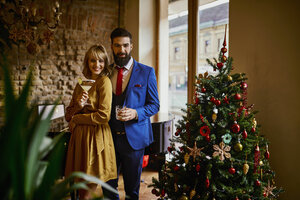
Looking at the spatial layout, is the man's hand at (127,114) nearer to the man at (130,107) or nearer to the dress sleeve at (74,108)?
the man at (130,107)

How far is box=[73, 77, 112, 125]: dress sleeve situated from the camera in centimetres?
212

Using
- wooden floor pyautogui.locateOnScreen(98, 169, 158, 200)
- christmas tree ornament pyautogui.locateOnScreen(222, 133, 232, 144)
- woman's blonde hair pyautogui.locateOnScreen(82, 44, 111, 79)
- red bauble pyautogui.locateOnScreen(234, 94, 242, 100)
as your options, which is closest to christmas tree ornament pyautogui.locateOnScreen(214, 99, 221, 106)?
red bauble pyautogui.locateOnScreen(234, 94, 242, 100)

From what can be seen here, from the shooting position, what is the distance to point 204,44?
361 cm

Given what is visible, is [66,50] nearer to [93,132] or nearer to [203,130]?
[93,132]

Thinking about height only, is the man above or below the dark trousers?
above

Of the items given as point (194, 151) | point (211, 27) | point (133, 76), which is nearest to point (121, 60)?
point (133, 76)

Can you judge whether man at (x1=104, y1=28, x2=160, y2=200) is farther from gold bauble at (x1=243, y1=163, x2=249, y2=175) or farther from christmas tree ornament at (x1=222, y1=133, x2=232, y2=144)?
gold bauble at (x1=243, y1=163, x2=249, y2=175)

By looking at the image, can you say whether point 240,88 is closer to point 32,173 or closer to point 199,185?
point 199,185

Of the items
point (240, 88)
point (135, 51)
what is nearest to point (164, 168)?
point (240, 88)

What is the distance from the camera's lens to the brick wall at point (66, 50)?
3.80 m

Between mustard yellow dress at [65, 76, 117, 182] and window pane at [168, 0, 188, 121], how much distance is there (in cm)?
199

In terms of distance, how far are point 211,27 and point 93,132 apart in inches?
86.5

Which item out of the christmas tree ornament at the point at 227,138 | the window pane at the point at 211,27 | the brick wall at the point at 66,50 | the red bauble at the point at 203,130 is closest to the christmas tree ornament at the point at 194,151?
the red bauble at the point at 203,130

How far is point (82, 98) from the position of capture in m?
2.17
